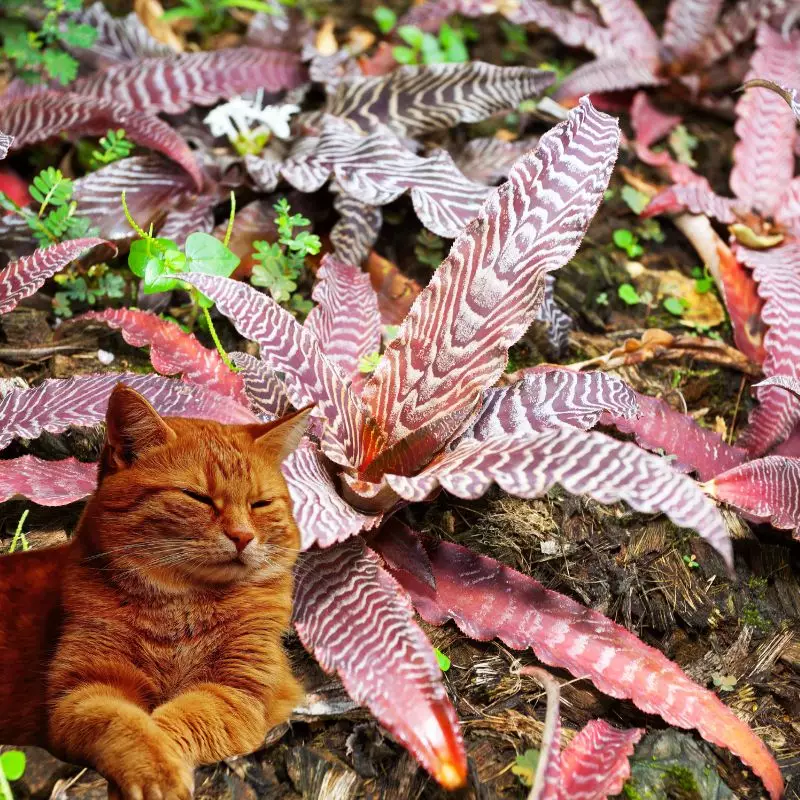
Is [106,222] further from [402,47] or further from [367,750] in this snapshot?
[367,750]

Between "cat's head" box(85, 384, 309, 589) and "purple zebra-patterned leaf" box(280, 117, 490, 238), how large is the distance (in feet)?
3.41

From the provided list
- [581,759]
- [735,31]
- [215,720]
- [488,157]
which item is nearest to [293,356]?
[215,720]

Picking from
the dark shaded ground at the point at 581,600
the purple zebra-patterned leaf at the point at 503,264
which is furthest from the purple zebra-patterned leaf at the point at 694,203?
the purple zebra-patterned leaf at the point at 503,264

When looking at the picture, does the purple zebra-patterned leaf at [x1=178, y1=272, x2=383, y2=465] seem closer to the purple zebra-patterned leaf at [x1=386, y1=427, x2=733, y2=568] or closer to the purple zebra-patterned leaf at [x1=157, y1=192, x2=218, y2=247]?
the purple zebra-patterned leaf at [x1=386, y1=427, x2=733, y2=568]

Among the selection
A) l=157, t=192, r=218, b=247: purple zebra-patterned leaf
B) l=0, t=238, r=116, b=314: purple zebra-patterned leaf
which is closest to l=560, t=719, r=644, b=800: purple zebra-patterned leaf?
l=0, t=238, r=116, b=314: purple zebra-patterned leaf

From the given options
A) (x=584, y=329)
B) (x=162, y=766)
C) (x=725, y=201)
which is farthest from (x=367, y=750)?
(x=725, y=201)

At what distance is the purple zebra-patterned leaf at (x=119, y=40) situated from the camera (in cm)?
293

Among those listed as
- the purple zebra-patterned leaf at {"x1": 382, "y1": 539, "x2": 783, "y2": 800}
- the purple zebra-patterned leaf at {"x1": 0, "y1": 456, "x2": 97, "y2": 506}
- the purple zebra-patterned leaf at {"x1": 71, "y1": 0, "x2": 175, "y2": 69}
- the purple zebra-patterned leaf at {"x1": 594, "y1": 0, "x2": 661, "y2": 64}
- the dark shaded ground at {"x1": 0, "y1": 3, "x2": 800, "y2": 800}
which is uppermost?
the purple zebra-patterned leaf at {"x1": 594, "y1": 0, "x2": 661, "y2": 64}

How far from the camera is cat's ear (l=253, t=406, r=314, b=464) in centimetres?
145

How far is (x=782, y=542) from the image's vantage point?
223 cm

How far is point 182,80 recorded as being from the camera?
9.07ft

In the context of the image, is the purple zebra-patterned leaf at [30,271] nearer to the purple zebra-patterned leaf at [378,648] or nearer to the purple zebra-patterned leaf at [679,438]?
the purple zebra-patterned leaf at [378,648]

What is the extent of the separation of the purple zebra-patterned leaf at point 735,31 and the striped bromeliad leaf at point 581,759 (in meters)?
2.64

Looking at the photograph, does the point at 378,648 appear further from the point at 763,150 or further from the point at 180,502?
the point at 763,150
